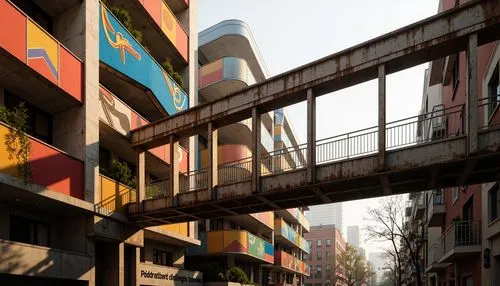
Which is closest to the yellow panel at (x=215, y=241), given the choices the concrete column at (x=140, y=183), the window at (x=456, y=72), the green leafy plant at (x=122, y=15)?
the concrete column at (x=140, y=183)

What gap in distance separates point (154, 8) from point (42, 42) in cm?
825

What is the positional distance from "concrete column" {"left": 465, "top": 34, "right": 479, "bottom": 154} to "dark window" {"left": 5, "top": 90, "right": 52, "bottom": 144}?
12.8m

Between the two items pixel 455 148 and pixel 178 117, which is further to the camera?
pixel 178 117

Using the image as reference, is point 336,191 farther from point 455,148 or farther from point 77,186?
point 77,186

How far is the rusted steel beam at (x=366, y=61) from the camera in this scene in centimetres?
1110

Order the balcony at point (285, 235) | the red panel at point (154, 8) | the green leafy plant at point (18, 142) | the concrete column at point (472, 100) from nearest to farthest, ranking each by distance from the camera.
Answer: the concrete column at point (472, 100) < the green leafy plant at point (18, 142) < the red panel at point (154, 8) < the balcony at point (285, 235)

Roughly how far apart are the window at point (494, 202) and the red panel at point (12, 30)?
15793mm

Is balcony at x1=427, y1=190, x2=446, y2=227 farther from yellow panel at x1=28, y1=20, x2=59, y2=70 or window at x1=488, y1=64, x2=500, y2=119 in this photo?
yellow panel at x1=28, y1=20, x2=59, y2=70

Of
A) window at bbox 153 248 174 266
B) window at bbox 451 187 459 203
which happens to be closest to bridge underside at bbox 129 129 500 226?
window at bbox 153 248 174 266

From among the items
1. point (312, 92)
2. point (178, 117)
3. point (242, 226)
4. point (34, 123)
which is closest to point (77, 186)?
point (34, 123)

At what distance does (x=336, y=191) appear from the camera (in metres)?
13.7

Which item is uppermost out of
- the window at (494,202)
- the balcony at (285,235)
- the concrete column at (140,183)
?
the concrete column at (140,183)

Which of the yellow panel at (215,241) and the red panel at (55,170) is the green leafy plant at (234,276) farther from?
the red panel at (55,170)

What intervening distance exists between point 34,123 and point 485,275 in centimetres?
1682
